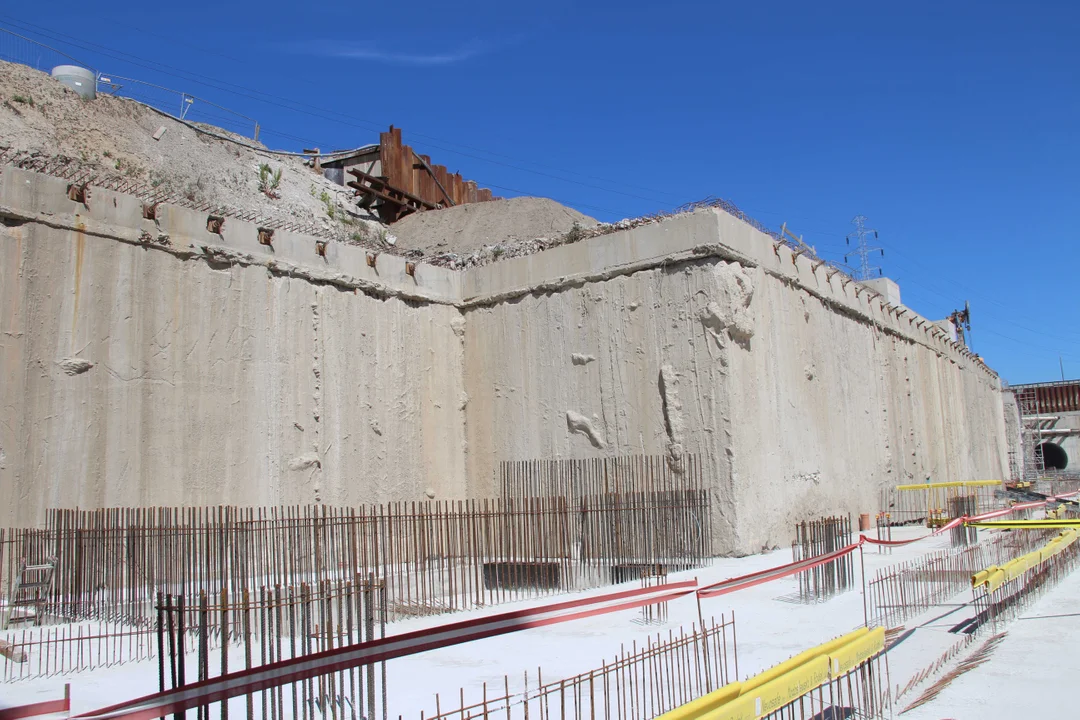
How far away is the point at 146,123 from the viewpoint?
28.9 metres

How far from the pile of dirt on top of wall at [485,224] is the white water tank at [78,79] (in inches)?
405

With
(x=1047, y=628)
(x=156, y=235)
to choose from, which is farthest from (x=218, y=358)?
(x=1047, y=628)

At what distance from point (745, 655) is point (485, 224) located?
22.6 meters

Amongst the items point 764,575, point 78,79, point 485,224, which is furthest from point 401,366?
→ point 78,79

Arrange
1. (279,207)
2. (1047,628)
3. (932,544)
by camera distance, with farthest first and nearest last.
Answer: (279,207)
(932,544)
(1047,628)

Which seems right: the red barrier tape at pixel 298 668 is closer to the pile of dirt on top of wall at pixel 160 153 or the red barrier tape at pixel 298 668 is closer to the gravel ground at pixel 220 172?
the gravel ground at pixel 220 172

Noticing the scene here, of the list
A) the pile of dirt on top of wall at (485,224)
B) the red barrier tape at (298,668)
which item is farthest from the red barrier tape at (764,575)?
the pile of dirt on top of wall at (485,224)

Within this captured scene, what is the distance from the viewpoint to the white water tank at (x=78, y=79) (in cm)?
2712

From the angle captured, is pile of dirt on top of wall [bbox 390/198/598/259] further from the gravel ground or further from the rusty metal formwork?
the rusty metal formwork

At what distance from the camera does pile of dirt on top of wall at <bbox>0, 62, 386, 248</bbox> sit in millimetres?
24047

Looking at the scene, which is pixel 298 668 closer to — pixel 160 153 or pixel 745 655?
pixel 745 655

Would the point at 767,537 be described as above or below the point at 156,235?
below

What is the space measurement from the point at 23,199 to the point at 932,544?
1603 centimetres

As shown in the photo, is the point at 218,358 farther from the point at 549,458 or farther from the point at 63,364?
the point at 549,458
